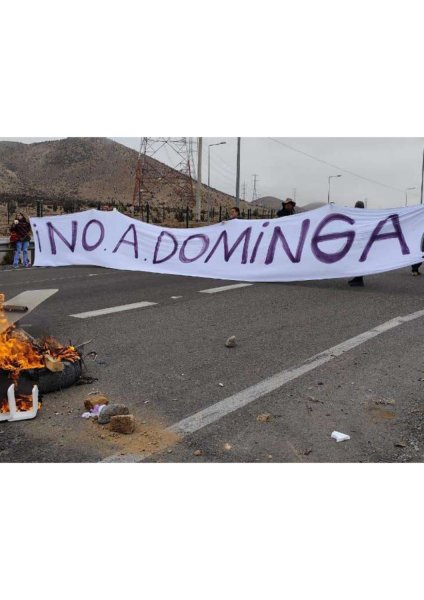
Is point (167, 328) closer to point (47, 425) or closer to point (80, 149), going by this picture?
point (47, 425)

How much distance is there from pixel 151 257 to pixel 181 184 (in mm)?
97249

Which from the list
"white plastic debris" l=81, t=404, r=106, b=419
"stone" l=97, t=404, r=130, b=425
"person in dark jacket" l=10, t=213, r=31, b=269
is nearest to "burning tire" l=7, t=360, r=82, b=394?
"white plastic debris" l=81, t=404, r=106, b=419

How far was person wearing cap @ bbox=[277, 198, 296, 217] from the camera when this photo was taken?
38.4 feet

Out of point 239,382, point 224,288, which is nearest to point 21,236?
point 224,288

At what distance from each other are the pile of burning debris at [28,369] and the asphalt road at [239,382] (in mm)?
111

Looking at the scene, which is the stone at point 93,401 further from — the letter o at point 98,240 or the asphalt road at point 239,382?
the letter o at point 98,240

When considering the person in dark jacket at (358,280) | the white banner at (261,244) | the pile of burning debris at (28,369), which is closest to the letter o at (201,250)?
the white banner at (261,244)

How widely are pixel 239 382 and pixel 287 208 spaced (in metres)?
7.46

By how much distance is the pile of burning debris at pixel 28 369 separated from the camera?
13.6 feet

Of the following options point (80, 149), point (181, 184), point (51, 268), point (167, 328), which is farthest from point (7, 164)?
point (167, 328)

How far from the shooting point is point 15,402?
13.7 feet

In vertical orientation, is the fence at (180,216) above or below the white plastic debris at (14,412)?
above

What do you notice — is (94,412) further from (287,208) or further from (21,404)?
(287,208)

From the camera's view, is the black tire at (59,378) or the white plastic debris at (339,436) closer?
the white plastic debris at (339,436)
